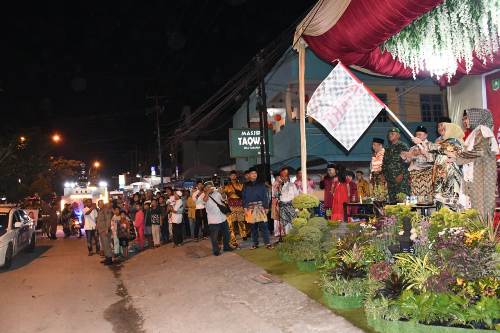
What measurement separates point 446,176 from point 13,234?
39.9ft

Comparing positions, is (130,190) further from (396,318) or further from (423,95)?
(396,318)

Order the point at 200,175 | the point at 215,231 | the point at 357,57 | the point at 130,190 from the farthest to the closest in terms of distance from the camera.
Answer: the point at 130,190 → the point at 200,175 → the point at 215,231 → the point at 357,57

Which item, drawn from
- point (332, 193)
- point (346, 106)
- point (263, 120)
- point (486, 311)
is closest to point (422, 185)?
point (346, 106)

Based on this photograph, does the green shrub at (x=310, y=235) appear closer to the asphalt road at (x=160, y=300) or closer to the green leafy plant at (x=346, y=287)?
the asphalt road at (x=160, y=300)

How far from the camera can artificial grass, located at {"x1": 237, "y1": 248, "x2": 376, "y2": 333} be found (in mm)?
6070

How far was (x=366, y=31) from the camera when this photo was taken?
7.46m

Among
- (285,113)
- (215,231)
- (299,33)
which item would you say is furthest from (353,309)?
(285,113)

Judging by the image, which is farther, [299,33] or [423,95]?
[423,95]

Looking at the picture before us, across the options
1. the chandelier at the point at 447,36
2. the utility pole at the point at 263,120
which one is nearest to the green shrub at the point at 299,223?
the chandelier at the point at 447,36

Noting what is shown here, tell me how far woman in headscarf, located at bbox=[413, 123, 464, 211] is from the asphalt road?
2752 millimetres

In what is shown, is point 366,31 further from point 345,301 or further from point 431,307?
point 431,307

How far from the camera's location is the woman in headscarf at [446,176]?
7418 mm

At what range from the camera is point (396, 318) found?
16.9 ft

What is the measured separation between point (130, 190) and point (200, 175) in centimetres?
3354
